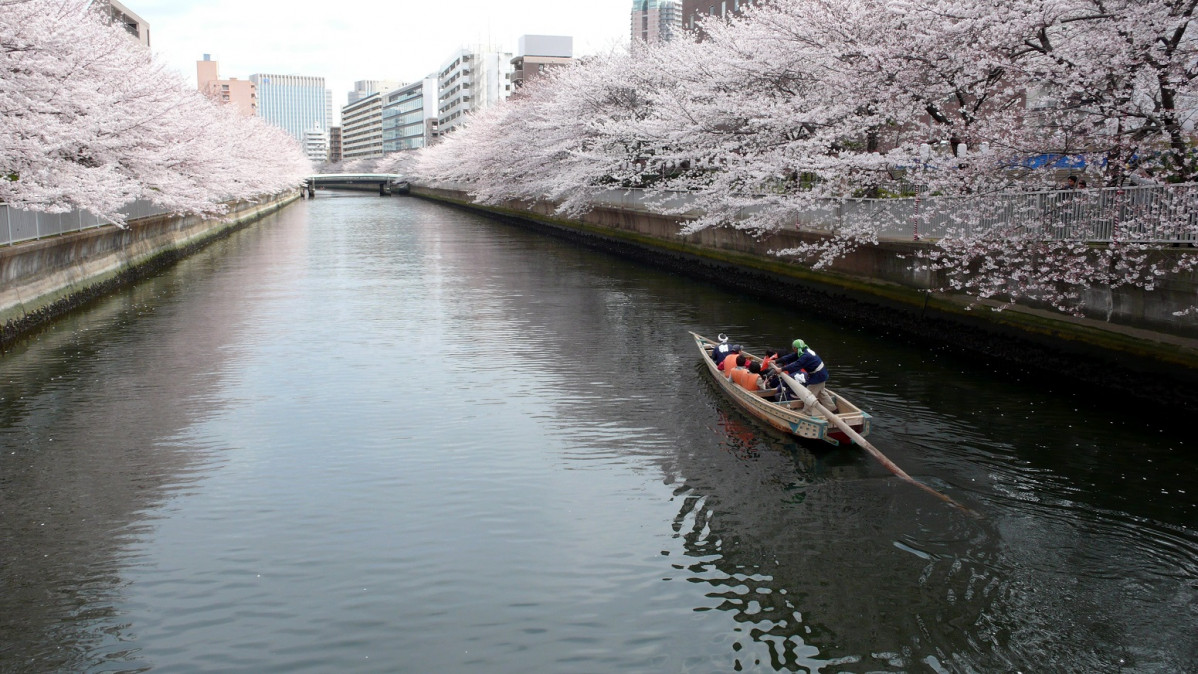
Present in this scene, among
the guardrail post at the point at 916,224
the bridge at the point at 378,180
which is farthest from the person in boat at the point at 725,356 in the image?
the bridge at the point at 378,180

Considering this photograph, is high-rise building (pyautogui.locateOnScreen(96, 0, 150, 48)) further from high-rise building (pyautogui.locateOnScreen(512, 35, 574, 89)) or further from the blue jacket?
the blue jacket

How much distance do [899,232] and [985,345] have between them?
430 centimetres

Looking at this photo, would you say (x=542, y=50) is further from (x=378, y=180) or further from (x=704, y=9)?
(x=704, y=9)

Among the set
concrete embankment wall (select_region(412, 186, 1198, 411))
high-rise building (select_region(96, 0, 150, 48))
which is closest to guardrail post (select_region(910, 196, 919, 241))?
concrete embankment wall (select_region(412, 186, 1198, 411))

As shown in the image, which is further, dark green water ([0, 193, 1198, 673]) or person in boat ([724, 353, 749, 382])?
person in boat ([724, 353, 749, 382])

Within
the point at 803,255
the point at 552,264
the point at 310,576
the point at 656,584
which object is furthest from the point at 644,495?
the point at 552,264

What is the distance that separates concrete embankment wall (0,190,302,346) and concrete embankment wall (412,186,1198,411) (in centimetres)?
1827

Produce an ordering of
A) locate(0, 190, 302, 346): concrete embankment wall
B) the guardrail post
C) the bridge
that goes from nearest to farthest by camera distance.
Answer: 1. locate(0, 190, 302, 346): concrete embankment wall
2. the guardrail post
3. the bridge

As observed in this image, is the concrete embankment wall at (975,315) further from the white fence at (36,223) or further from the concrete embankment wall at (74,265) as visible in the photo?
the white fence at (36,223)

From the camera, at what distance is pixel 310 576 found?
29.6 ft

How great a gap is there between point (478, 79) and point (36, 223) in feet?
453

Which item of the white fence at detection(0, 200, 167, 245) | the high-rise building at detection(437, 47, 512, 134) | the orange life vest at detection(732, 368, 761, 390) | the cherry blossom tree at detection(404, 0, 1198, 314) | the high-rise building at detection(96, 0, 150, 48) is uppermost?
the high-rise building at detection(437, 47, 512, 134)

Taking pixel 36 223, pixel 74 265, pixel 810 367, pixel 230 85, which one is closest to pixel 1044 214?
pixel 810 367

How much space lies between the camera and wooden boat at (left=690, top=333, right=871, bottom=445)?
12.9 m
